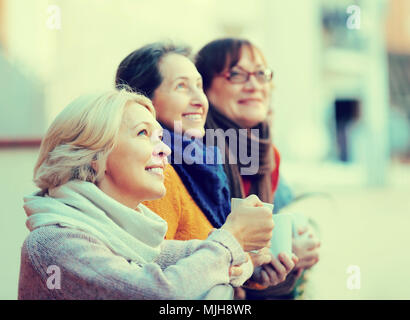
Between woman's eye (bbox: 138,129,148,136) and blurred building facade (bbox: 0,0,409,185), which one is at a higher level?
blurred building facade (bbox: 0,0,409,185)

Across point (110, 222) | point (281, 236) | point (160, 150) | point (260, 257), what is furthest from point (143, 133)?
point (281, 236)

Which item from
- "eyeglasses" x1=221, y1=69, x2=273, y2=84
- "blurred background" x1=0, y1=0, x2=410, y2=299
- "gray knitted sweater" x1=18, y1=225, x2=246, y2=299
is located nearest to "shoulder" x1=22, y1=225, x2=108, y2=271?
"gray knitted sweater" x1=18, y1=225, x2=246, y2=299

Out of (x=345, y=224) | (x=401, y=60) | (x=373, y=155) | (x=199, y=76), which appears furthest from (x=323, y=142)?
(x=199, y=76)

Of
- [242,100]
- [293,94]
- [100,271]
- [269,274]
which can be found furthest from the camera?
[293,94]

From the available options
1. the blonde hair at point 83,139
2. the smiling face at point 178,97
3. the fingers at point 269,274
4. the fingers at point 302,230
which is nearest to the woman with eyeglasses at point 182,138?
the smiling face at point 178,97

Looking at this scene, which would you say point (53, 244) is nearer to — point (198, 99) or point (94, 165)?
point (94, 165)

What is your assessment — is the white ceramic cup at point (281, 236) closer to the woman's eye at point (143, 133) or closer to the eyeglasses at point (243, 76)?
the eyeglasses at point (243, 76)

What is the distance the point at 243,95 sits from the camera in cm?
172

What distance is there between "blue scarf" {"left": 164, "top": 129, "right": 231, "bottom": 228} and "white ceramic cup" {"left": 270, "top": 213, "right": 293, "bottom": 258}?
19 cm

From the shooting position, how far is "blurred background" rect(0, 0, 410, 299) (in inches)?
98.7

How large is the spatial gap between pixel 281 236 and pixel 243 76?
1.43ft

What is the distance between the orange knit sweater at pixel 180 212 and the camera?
1.44 m

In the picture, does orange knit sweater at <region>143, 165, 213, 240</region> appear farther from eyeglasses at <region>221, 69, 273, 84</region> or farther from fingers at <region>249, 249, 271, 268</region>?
eyeglasses at <region>221, 69, 273, 84</region>
